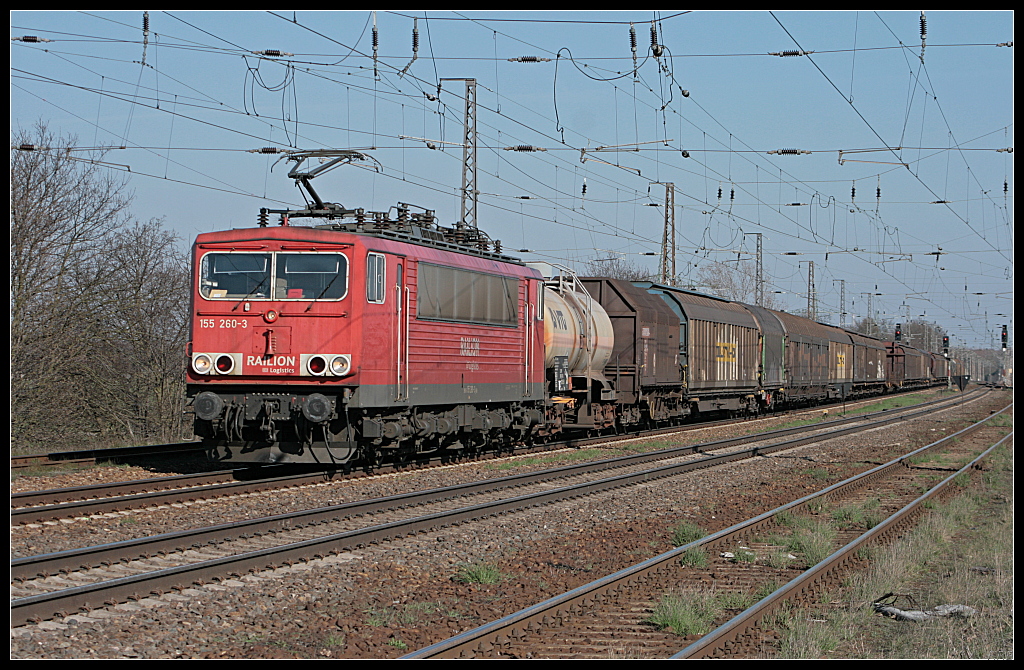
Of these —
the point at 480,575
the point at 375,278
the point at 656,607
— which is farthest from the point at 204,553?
the point at 375,278

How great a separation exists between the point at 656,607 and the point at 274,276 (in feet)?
28.0

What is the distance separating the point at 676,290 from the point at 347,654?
2360cm

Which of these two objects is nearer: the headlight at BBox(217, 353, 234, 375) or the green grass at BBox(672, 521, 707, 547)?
the green grass at BBox(672, 521, 707, 547)

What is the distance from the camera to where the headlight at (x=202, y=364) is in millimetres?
14195

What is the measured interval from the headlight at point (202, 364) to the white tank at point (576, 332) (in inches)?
308

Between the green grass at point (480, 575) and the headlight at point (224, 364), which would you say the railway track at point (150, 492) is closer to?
the headlight at point (224, 364)

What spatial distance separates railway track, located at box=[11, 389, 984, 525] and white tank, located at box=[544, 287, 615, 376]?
616 cm

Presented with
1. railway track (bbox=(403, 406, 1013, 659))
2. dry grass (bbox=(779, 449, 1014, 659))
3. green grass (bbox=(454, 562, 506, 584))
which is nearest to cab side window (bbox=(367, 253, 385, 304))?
green grass (bbox=(454, 562, 506, 584))

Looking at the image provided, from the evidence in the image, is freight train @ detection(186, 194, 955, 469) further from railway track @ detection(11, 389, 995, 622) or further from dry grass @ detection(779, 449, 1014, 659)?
dry grass @ detection(779, 449, 1014, 659)

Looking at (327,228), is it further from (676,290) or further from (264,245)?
(676,290)

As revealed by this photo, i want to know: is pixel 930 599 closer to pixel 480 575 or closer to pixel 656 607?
pixel 656 607

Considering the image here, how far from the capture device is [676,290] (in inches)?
1148

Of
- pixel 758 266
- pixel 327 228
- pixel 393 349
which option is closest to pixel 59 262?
pixel 327 228

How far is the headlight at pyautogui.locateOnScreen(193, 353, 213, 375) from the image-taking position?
14.2 metres
